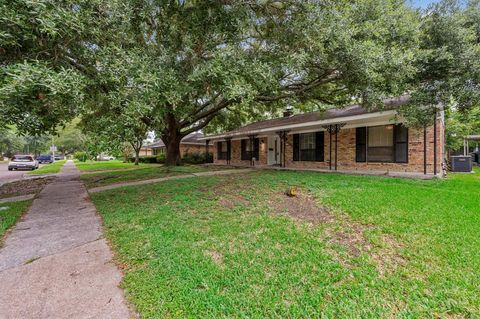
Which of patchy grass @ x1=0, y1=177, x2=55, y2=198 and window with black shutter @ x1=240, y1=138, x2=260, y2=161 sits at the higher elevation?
window with black shutter @ x1=240, y1=138, x2=260, y2=161

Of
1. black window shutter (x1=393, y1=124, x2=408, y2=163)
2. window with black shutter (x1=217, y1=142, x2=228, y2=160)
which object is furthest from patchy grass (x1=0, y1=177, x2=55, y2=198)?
black window shutter (x1=393, y1=124, x2=408, y2=163)

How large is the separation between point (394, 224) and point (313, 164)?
10.1 meters

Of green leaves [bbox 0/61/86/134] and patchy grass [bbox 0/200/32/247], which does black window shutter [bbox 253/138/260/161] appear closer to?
patchy grass [bbox 0/200/32/247]

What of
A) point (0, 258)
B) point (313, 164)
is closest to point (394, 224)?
point (0, 258)

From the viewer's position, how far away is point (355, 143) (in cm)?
1241

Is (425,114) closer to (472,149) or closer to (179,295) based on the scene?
(179,295)

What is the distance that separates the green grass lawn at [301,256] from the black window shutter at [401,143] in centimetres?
467

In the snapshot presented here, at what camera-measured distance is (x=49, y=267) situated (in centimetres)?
335

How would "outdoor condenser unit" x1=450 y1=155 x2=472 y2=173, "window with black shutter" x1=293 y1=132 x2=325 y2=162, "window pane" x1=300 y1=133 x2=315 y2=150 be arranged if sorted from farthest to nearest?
"window pane" x1=300 y1=133 x2=315 y2=150 → "window with black shutter" x1=293 y1=132 x2=325 y2=162 → "outdoor condenser unit" x1=450 y1=155 x2=472 y2=173

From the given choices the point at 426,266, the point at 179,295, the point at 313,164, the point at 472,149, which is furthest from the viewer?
the point at 472,149

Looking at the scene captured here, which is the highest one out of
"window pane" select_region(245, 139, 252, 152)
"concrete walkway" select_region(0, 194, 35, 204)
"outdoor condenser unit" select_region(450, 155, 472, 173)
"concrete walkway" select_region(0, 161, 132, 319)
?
"window pane" select_region(245, 139, 252, 152)

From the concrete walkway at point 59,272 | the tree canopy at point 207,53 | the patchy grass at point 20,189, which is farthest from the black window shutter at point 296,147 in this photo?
the patchy grass at point 20,189

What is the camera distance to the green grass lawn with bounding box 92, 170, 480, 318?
248cm

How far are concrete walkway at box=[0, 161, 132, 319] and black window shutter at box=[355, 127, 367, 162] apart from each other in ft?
37.7
